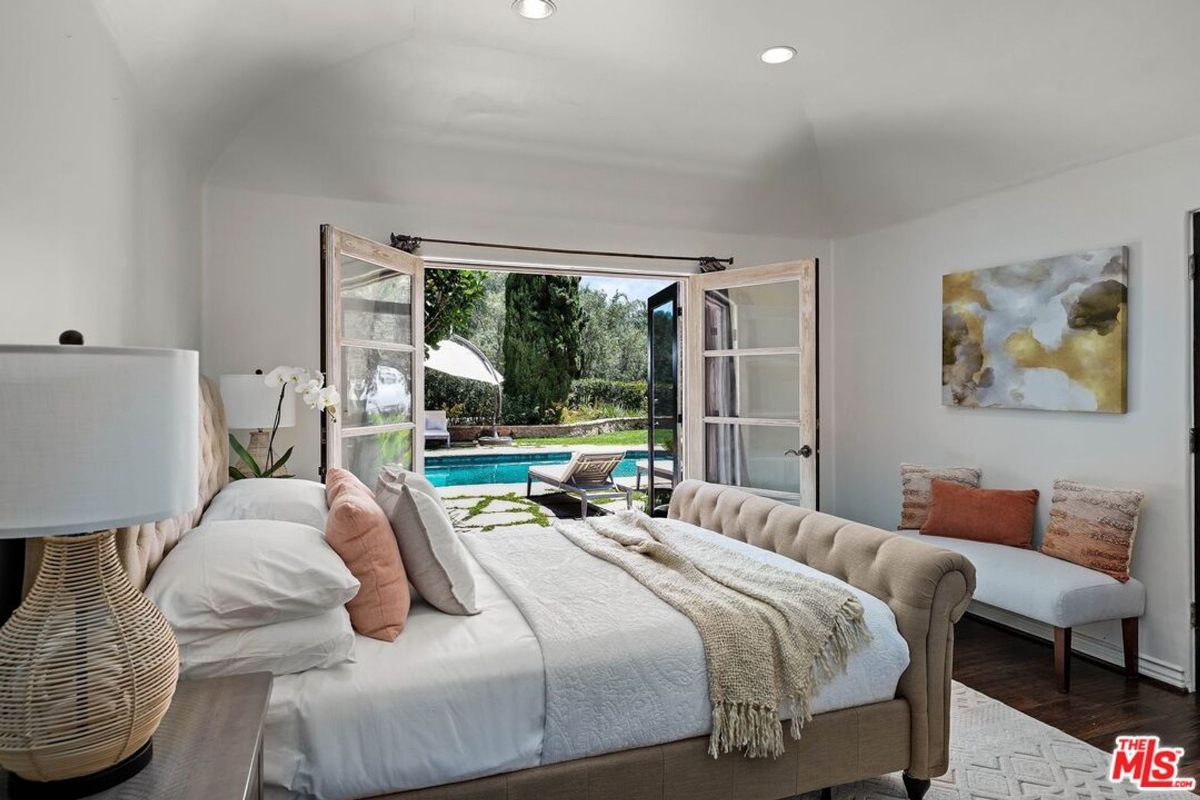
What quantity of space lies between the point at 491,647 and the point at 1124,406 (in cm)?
318

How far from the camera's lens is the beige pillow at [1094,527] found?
10.5ft

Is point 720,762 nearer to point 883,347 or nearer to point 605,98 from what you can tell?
point 605,98

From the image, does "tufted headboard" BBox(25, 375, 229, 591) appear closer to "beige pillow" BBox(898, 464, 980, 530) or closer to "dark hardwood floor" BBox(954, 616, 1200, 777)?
"dark hardwood floor" BBox(954, 616, 1200, 777)

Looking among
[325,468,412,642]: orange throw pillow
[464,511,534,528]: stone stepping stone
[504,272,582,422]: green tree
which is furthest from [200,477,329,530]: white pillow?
[504,272,582,422]: green tree

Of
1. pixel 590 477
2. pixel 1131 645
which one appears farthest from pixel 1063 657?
pixel 590 477

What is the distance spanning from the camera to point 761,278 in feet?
14.7

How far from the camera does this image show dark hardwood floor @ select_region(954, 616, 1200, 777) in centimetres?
277

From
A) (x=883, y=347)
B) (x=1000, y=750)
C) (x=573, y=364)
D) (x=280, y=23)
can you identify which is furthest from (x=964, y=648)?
(x=573, y=364)

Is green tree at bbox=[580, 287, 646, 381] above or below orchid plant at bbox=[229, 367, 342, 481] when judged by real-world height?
above

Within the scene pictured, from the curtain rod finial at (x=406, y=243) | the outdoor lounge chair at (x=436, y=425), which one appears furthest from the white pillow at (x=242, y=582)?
the outdoor lounge chair at (x=436, y=425)

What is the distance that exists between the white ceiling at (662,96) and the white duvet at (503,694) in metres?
1.87

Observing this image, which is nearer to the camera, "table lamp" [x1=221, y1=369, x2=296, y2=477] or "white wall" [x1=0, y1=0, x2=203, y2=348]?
"white wall" [x1=0, y1=0, x2=203, y2=348]

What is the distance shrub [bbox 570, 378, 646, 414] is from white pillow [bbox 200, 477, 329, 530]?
9.87m

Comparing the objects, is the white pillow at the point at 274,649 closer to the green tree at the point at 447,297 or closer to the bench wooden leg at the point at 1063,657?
the bench wooden leg at the point at 1063,657
